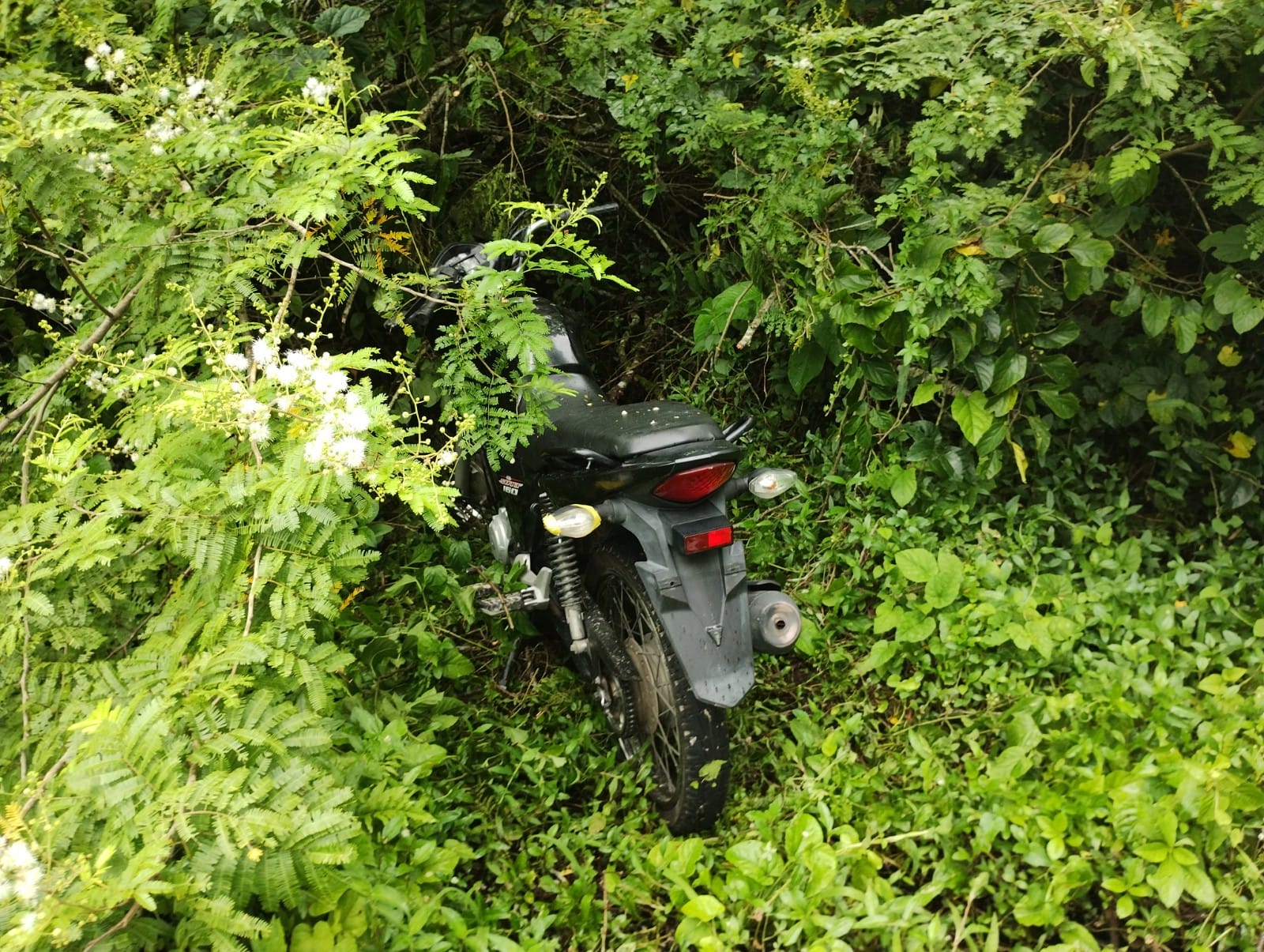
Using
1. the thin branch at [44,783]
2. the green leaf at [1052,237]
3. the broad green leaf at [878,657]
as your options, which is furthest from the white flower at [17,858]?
the green leaf at [1052,237]

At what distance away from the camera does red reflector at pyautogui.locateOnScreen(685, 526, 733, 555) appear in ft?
6.47

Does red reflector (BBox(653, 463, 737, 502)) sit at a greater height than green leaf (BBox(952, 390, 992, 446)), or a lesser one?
greater

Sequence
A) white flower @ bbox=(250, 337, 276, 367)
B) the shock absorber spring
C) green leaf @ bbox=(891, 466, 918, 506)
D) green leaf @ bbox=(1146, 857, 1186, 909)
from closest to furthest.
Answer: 1. white flower @ bbox=(250, 337, 276, 367)
2. green leaf @ bbox=(1146, 857, 1186, 909)
3. the shock absorber spring
4. green leaf @ bbox=(891, 466, 918, 506)

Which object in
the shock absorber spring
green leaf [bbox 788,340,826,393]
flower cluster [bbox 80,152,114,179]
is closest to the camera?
flower cluster [bbox 80,152,114,179]

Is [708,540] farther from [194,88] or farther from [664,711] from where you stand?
[194,88]

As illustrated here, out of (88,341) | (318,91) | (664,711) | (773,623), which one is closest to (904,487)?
(773,623)

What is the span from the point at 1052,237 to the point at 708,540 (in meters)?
1.46

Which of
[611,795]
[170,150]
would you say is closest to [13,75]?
[170,150]

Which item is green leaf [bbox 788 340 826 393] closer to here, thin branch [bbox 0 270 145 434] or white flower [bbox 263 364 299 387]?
white flower [bbox 263 364 299 387]

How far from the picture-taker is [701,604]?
200 centimetres

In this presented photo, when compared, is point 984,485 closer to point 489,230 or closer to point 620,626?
point 620,626

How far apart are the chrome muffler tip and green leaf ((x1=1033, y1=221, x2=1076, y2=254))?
1.36 meters

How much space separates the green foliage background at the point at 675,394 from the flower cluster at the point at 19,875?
0.5 inches

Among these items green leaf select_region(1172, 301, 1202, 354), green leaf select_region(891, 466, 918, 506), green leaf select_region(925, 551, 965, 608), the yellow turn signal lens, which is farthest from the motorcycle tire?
green leaf select_region(1172, 301, 1202, 354)
